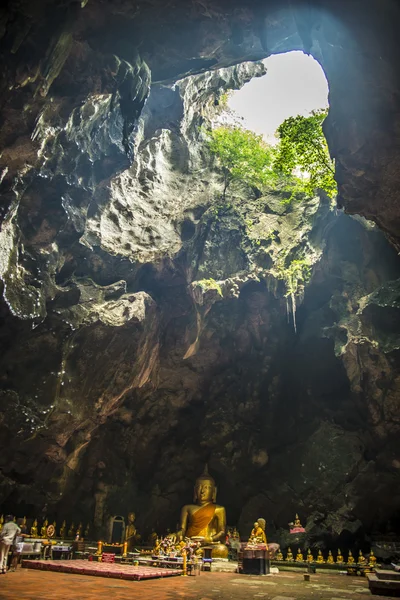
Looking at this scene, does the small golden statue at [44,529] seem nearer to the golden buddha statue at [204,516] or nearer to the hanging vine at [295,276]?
the golden buddha statue at [204,516]

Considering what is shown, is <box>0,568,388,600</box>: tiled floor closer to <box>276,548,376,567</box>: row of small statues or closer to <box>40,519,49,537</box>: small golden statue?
<box>276,548,376,567</box>: row of small statues

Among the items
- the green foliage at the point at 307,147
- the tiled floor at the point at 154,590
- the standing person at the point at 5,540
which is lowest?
the tiled floor at the point at 154,590

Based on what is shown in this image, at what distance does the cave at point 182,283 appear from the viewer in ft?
26.2

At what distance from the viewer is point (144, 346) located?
16.0m

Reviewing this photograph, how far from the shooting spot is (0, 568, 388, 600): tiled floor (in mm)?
6695

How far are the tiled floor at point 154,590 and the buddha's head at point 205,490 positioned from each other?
8422 millimetres

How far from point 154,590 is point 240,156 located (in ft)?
53.3

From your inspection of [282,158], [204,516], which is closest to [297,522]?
[204,516]

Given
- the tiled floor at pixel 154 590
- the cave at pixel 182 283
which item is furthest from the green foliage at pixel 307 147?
the tiled floor at pixel 154 590

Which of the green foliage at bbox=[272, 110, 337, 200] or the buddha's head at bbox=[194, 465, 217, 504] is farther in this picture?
the buddha's head at bbox=[194, 465, 217, 504]

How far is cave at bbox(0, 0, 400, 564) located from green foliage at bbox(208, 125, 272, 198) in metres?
0.87

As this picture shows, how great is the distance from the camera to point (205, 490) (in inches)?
735

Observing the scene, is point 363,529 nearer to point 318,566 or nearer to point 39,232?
point 318,566

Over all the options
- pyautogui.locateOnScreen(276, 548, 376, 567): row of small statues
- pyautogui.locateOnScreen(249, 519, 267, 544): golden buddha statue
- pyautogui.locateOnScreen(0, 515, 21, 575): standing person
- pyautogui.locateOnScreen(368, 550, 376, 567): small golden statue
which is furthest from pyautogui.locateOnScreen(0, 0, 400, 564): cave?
pyautogui.locateOnScreen(0, 515, 21, 575): standing person
